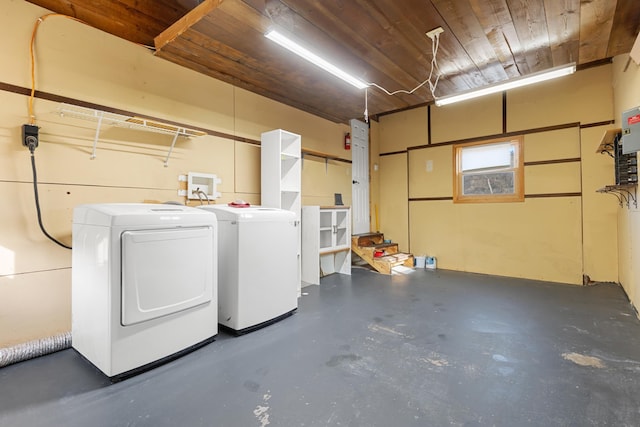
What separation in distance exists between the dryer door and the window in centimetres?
452

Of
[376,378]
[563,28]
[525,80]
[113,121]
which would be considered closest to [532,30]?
[563,28]

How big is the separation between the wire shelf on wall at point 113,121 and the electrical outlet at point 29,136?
249 millimetres

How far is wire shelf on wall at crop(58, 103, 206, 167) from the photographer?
240 centimetres

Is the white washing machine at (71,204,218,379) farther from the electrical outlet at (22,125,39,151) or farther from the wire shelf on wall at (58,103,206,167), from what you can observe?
the wire shelf on wall at (58,103,206,167)

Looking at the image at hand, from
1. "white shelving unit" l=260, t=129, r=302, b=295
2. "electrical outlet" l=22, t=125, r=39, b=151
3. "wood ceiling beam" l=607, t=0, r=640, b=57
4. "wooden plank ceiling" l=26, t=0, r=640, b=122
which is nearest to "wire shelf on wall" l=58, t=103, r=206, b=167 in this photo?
"electrical outlet" l=22, t=125, r=39, b=151

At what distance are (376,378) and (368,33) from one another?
2.86m

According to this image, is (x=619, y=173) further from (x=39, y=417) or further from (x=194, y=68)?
→ (x=39, y=417)

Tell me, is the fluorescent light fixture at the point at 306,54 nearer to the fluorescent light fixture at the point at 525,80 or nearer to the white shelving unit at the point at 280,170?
the white shelving unit at the point at 280,170

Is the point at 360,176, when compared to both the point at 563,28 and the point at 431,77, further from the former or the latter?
the point at 563,28

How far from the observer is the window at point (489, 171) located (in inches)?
186

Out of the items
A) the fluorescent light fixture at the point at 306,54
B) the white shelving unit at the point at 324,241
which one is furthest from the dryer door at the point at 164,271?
the white shelving unit at the point at 324,241

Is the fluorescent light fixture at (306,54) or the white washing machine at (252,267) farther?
the white washing machine at (252,267)

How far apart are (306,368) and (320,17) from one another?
2.76 m

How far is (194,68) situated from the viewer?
324cm
